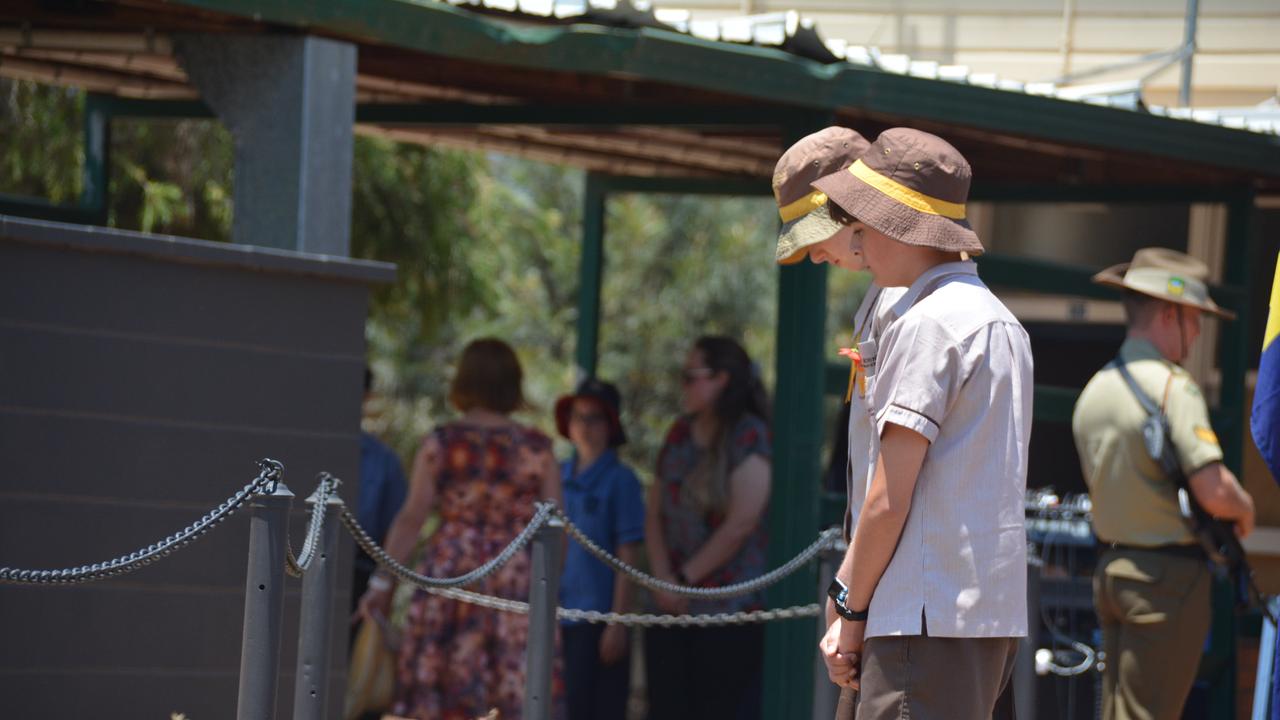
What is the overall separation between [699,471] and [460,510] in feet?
3.62

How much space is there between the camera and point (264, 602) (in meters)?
3.60

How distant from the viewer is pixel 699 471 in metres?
7.19

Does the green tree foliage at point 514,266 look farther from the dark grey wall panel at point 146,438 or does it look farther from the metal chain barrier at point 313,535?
the metal chain barrier at point 313,535

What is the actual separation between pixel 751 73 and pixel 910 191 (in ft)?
9.03

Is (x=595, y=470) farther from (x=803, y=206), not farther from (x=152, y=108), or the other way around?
(x=803, y=206)

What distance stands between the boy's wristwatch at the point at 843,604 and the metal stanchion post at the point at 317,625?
4.01 ft

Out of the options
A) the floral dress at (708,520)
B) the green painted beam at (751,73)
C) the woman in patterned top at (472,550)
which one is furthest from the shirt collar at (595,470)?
the green painted beam at (751,73)

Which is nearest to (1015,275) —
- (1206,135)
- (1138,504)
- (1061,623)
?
(1206,135)

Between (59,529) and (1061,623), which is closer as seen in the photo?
(59,529)

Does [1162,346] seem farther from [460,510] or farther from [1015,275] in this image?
[460,510]

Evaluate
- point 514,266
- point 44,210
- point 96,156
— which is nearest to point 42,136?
point 96,156

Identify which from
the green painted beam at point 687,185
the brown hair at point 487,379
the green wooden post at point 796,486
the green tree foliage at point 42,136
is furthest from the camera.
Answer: the green tree foliage at point 42,136

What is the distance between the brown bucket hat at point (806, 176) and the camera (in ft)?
12.2

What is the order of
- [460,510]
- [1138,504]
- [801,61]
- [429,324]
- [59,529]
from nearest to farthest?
1. [59,529]
2. [1138,504]
3. [801,61]
4. [460,510]
5. [429,324]
